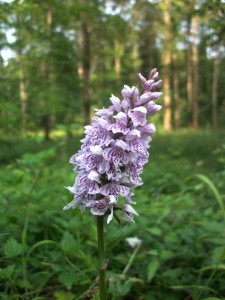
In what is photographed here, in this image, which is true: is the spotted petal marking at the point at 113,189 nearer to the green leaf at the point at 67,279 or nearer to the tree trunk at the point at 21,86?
the green leaf at the point at 67,279

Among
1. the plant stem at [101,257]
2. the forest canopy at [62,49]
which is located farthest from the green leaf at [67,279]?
the forest canopy at [62,49]

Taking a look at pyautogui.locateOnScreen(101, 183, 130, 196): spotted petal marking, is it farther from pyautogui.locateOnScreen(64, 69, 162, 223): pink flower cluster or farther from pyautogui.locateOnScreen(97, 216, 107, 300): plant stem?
pyautogui.locateOnScreen(97, 216, 107, 300): plant stem

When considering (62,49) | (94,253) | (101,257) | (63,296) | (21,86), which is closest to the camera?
(101,257)

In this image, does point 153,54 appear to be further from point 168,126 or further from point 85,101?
point 85,101

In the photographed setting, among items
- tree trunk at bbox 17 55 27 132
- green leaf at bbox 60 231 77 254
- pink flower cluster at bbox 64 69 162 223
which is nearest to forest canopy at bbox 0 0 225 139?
tree trunk at bbox 17 55 27 132

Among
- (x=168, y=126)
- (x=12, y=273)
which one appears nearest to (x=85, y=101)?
(x=12, y=273)

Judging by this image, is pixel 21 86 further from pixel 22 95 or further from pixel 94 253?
pixel 94 253

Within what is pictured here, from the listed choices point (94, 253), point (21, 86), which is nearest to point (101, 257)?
point (94, 253)

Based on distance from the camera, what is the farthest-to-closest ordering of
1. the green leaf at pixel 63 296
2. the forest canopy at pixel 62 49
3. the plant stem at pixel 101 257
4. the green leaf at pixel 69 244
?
the forest canopy at pixel 62 49 → the green leaf at pixel 69 244 → the green leaf at pixel 63 296 → the plant stem at pixel 101 257
